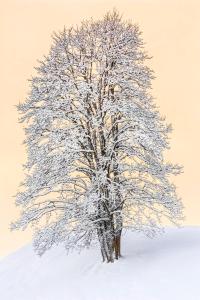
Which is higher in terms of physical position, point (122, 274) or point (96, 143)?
point (96, 143)

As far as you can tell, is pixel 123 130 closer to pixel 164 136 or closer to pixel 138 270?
pixel 164 136

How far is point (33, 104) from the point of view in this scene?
87.4 feet

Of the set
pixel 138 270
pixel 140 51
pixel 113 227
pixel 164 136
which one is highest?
pixel 140 51

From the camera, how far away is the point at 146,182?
2594 centimetres

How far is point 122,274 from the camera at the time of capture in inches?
947

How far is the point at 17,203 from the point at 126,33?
360 inches

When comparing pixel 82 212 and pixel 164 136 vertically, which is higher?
pixel 164 136

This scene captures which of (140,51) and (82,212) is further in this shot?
(140,51)

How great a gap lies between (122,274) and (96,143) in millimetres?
5911

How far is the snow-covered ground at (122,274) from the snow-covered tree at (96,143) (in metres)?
1.37

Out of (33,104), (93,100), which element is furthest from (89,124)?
(33,104)

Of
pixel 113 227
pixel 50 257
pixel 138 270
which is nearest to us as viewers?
pixel 138 270

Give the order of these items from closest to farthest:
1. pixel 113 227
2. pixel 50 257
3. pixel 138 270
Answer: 1. pixel 138 270
2. pixel 113 227
3. pixel 50 257

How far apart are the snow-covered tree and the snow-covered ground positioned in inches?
54.0
